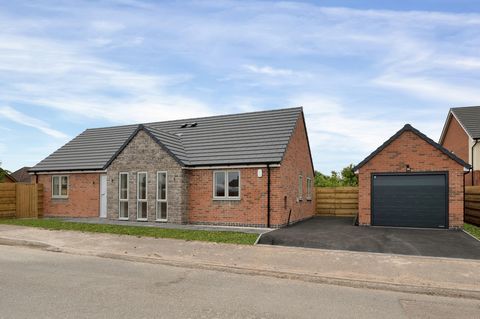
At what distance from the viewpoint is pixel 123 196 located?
18.4m

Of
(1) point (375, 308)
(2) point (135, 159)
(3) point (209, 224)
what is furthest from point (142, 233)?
(1) point (375, 308)

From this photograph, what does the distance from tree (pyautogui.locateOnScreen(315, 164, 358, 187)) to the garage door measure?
53.9 ft

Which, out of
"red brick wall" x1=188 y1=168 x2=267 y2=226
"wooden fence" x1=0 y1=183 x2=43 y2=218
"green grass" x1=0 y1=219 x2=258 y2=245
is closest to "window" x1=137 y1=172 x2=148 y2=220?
"green grass" x1=0 y1=219 x2=258 y2=245

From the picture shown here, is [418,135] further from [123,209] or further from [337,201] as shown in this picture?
[123,209]

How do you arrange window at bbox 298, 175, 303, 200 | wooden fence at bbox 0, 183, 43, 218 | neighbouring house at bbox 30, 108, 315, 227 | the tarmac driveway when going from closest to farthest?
the tarmac driveway < neighbouring house at bbox 30, 108, 315, 227 < window at bbox 298, 175, 303, 200 < wooden fence at bbox 0, 183, 43, 218

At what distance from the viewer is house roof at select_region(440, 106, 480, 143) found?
24.6m

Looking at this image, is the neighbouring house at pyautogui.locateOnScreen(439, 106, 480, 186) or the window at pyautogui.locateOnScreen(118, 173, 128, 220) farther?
the neighbouring house at pyautogui.locateOnScreen(439, 106, 480, 186)

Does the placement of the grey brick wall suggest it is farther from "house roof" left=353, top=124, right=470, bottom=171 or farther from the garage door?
the garage door

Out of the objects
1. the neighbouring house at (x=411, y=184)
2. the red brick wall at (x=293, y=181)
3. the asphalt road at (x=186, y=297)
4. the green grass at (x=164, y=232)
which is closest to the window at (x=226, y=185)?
the red brick wall at (x=293, y=181)

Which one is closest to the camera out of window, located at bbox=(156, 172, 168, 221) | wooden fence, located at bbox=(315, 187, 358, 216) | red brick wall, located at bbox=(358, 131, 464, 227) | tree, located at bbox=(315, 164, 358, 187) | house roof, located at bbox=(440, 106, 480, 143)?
red brick wall, located at bbox=(358, 131, 464, 227)

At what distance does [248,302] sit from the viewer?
6.23 meters

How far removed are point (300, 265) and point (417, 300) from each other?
2937mm

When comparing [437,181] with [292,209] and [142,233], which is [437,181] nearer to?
[292,209]

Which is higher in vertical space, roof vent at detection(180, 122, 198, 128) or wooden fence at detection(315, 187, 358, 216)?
roof vent at detection(180, 122, 198, 128)
